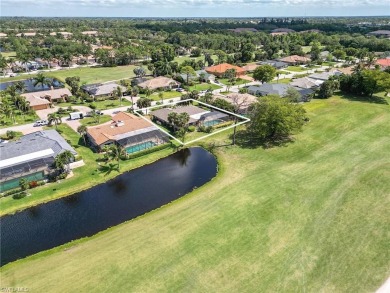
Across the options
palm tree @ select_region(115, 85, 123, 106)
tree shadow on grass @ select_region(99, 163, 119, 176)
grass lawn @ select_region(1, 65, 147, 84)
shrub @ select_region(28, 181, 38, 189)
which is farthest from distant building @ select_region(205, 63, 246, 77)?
shrub @ select_region(28, 181, 38, 189)

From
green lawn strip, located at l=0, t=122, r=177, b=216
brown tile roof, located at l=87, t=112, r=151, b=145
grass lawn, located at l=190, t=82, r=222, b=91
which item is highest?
brown tile roof, located at l=87, t=112, r=151, b=145

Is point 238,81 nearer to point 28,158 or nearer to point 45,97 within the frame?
point 45,97

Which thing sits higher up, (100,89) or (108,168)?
(100,89)

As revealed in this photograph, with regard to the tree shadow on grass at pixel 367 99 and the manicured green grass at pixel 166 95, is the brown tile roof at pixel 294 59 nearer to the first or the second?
the tree shadow on grass at pixel 367 99

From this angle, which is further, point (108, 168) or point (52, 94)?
point (52, 94)

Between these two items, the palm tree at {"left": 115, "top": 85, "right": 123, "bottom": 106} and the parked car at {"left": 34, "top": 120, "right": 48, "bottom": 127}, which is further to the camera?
the palm tree at {"left": 115, "top": 85, "right": 123, "bottom": 106}

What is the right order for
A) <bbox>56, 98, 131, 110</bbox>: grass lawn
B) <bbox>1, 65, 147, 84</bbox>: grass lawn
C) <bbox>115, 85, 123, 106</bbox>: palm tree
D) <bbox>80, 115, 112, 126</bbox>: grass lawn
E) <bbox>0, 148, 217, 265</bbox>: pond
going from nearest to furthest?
<bbox>0, 148, 217, 265</bbox>: pond → <bbox>80, 115, 112, 126</bbox>: grass lawn → <bbox>56, 98, 131, 110</bbox>: grass lawn → <bbox>115, 85, 123, 106</bbox>: palm tree → <bbox>1, 65, 147, 84</bbox>: grass lawn

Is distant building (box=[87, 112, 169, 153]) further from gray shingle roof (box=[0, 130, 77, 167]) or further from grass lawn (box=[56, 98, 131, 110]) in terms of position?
grass lawn (box=[56, 98, 131, 110])

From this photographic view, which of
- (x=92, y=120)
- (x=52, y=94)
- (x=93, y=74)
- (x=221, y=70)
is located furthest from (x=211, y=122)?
(x=93, y=74)
